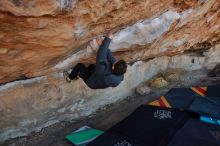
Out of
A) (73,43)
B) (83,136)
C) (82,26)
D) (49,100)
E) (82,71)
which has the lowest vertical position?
(83,136)

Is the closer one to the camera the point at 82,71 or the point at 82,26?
the point at 82,26

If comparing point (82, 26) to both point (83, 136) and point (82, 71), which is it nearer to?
point (82, 71)

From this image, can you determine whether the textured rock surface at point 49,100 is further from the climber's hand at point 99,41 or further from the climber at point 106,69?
the climber's hand at point 99,41

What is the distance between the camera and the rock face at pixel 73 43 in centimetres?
345

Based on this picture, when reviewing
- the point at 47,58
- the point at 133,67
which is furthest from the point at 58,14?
the point at 133,67

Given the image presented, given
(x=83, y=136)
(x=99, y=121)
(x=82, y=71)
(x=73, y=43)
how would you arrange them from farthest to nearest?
1. (x=99, y=121)
2. (x=83, y=136)
3. (x=82, y=71)
4. (x=73, y=43)

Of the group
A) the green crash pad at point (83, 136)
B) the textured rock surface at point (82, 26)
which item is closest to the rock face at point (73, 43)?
the textured rock surface at point (82, 26)

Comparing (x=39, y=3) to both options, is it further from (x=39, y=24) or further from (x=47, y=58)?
(x=47, y=58)

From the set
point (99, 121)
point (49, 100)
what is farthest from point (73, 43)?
point (99, 121)

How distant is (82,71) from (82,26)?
1.14 metres

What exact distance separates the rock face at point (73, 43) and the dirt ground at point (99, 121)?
0.42 ft

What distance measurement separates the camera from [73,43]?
168 inches

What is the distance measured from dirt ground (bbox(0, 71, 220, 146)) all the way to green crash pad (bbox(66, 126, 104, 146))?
128mm

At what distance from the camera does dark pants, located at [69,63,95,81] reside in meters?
4.81
